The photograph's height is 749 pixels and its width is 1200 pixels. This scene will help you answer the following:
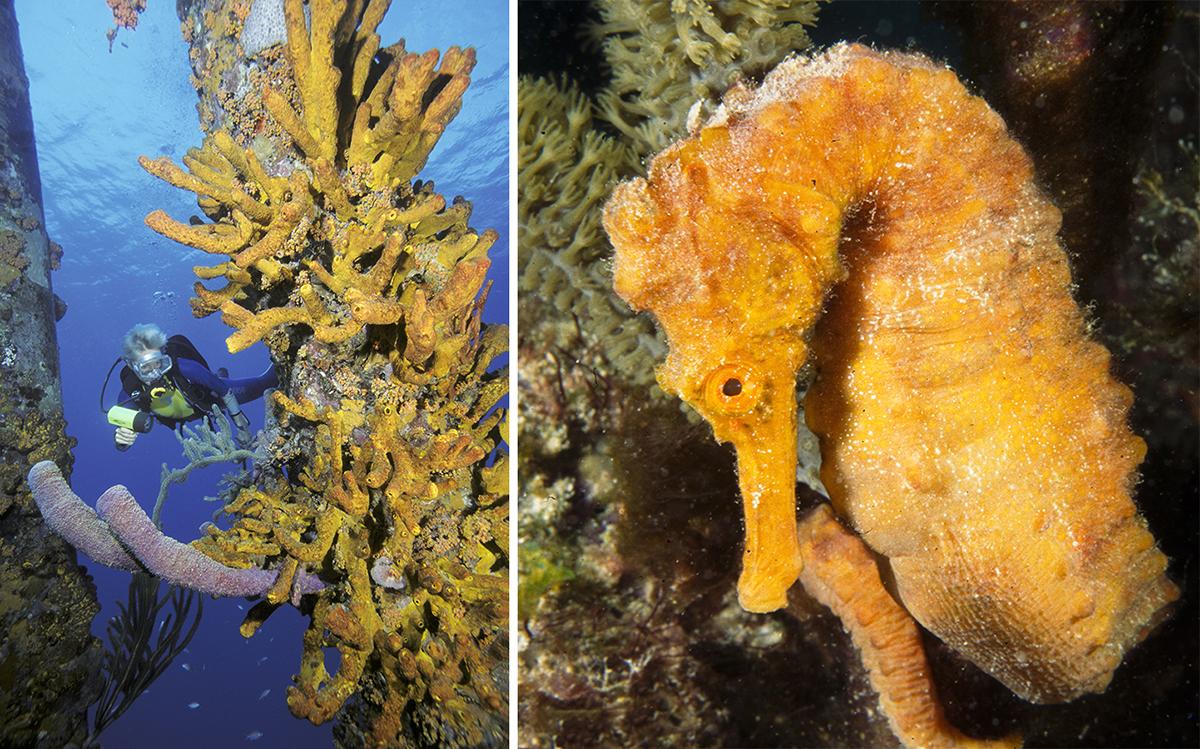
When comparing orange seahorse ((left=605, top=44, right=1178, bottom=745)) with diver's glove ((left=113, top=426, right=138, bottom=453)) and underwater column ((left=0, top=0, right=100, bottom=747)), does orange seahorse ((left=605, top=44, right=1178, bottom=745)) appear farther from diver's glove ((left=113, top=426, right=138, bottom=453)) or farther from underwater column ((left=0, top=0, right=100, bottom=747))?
diver's glove ((left=113, top=426, right=138, bottom=453))

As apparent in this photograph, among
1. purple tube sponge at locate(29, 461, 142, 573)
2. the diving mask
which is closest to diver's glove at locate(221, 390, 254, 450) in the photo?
the diving mask

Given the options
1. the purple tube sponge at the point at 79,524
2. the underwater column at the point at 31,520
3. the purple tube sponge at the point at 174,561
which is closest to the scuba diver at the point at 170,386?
the underwater column at the point at 31,520

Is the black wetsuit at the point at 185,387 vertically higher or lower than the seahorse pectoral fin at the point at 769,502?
lower

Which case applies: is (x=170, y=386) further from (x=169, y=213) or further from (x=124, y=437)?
(x=169, y=213)

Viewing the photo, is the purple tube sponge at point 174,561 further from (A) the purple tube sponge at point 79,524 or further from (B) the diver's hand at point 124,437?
(B) the diver's hand at point 124,437

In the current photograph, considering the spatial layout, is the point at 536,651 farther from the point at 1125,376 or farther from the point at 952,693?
the point at 1125,376

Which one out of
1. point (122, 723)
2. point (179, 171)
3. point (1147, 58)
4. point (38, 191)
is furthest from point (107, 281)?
point (1147, 58)
